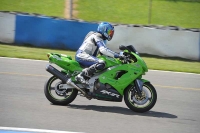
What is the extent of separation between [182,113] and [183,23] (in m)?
15.5

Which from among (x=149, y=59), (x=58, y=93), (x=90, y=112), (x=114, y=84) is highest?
(x=114, y=84)

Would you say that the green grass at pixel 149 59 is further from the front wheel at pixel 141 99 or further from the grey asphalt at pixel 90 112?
the front wheel at pixel 141 99

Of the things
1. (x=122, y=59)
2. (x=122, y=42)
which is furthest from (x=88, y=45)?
(x=122, y=42)

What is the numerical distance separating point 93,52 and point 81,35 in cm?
826

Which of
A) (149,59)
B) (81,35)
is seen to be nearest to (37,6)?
(81,35)

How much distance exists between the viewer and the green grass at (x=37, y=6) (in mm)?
24141

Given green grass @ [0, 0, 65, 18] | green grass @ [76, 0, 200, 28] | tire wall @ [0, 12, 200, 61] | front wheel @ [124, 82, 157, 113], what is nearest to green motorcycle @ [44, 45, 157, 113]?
front wheel @ [124, 82, 157, 113]

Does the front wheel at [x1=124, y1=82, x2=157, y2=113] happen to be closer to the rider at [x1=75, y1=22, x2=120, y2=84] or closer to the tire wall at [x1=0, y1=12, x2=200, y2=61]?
the rider at [x1=75, y1=22, x2=120, y2=84]

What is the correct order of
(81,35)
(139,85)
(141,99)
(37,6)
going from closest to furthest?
1. (139,85)
2. (141,99)
3. (81,35)
4. (37,6)

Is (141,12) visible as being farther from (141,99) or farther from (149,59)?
(141,99)

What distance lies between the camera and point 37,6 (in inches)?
979

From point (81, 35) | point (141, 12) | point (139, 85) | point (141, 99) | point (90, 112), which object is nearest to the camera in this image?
point (90, 112)

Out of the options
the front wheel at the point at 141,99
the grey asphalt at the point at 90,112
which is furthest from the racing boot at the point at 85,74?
the front wheel at the point at 141,99

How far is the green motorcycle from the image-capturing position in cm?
866
